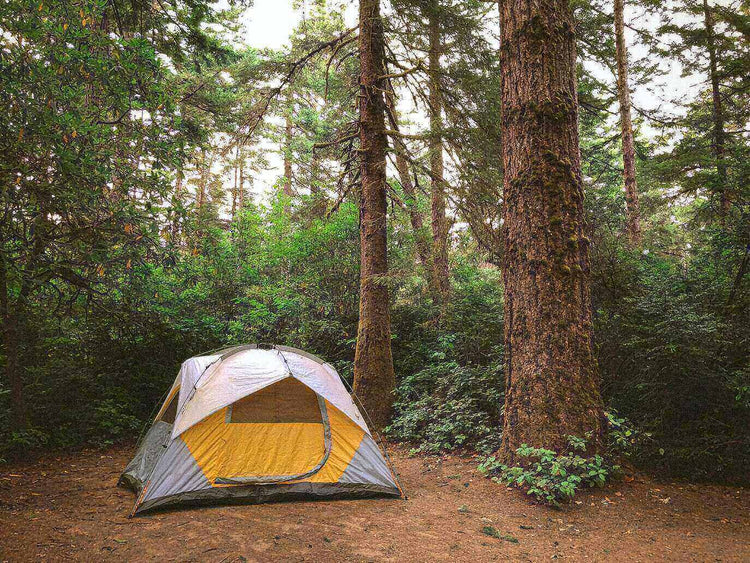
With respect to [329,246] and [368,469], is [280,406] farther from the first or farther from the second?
[329,246]

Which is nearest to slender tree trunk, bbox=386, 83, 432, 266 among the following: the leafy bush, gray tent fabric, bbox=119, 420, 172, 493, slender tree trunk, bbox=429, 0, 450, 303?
slender tree trunk, bbox=429, 0, 450, 303

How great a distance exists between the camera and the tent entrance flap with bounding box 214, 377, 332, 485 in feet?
15.3

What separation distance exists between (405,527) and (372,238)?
5039 millimetres

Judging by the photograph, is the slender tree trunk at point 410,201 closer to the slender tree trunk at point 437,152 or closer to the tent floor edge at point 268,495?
the slender tree trunk at point 437,152

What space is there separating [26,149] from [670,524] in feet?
21.3

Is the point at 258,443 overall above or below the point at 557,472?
above

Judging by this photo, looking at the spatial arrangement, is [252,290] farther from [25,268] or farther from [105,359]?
[25,268]

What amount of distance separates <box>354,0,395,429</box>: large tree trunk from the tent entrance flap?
2.63 m

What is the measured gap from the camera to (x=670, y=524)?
3.64 m

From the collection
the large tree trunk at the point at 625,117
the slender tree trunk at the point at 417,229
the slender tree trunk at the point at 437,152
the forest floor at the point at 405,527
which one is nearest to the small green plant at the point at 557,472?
the forest floor at the point at 405,527

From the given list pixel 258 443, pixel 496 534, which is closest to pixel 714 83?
pixel 496 534

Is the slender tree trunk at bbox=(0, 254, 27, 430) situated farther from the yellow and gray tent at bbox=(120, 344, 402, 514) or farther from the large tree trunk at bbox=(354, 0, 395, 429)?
the large tree trunk at bbox=(354, 0, 395, 429)

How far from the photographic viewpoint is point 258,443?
4832 mm

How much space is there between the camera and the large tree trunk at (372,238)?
305 inches
